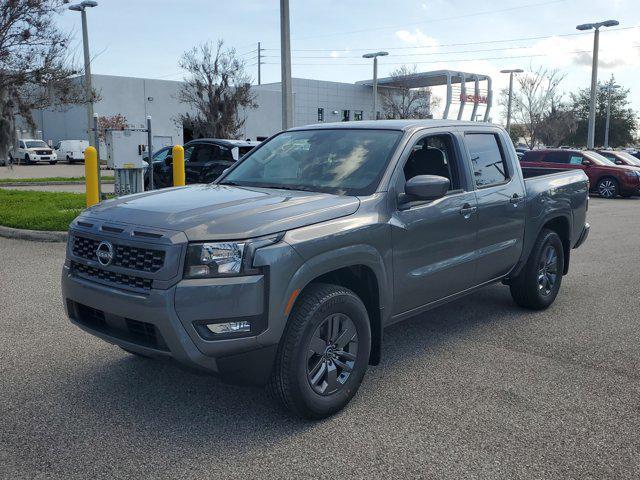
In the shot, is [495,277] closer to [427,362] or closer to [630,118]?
[427,362]

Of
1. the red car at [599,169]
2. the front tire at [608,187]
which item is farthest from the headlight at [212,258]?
the front tire at [608,187]

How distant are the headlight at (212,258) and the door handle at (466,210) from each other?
84.8 inches

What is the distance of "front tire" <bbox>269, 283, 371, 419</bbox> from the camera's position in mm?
3574

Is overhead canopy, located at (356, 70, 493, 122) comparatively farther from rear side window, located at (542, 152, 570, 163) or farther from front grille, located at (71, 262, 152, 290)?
front grille, located at (71, 262, 152, 290)

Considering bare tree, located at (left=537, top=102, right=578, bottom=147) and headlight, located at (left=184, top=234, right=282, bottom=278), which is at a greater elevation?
bare tree, located at (left=537, top=102, right=578, bottom=147)

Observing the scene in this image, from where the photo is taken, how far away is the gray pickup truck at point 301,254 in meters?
3.39

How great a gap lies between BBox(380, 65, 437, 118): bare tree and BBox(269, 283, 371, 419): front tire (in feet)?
144

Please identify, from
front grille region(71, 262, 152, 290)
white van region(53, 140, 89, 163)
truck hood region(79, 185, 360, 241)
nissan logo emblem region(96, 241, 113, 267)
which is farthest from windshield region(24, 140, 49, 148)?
nissan logo emblem region(96, 241, 113, 267)

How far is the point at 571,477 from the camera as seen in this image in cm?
323

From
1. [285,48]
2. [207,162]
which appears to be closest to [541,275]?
[207,162]

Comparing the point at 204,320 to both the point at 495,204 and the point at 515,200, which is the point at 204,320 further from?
the point at 515,200

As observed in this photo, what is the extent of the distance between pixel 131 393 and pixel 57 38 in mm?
13060

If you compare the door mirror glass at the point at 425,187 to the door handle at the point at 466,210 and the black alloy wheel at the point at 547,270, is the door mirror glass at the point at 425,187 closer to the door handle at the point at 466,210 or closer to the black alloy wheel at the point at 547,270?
the door handle at the point at 466,210

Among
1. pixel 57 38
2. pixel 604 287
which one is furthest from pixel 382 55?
pixel 604 287
